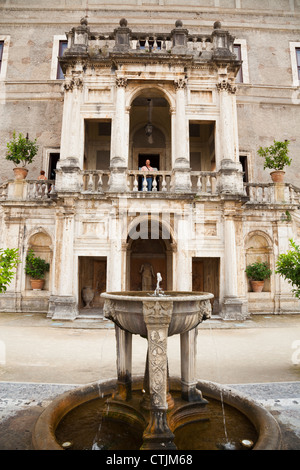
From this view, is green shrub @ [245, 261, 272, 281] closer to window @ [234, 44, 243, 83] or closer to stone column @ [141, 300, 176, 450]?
stone column @ [141, 300, 176, 450]

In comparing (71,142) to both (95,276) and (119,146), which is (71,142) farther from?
(95,276)

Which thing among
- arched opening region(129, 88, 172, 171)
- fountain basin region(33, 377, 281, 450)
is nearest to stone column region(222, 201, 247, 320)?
arched opening region(129, 88, 172, 171)

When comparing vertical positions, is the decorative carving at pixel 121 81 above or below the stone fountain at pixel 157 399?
above

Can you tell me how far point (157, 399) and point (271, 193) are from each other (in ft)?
36.7

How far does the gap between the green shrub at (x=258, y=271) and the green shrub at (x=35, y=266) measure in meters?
8.40

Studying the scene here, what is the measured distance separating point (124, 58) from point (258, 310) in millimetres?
11495

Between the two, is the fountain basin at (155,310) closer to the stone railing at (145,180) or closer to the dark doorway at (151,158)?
the stone railing at (145,180)

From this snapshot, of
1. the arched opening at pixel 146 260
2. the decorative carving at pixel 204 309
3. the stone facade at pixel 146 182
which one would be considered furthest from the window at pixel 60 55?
the decorative carving at pixel 204 309

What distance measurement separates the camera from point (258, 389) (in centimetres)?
440

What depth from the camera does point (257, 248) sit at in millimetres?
12703

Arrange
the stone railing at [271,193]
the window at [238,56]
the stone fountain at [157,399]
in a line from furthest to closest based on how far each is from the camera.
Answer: the window at [238,56]
the stone railing at [271,193]
the stone fountain at [157,399]

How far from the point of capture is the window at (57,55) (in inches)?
653

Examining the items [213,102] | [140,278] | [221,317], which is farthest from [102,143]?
[221,317]

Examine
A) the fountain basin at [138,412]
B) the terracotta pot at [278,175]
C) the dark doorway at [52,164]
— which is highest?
the dark doorway at [52,164]
